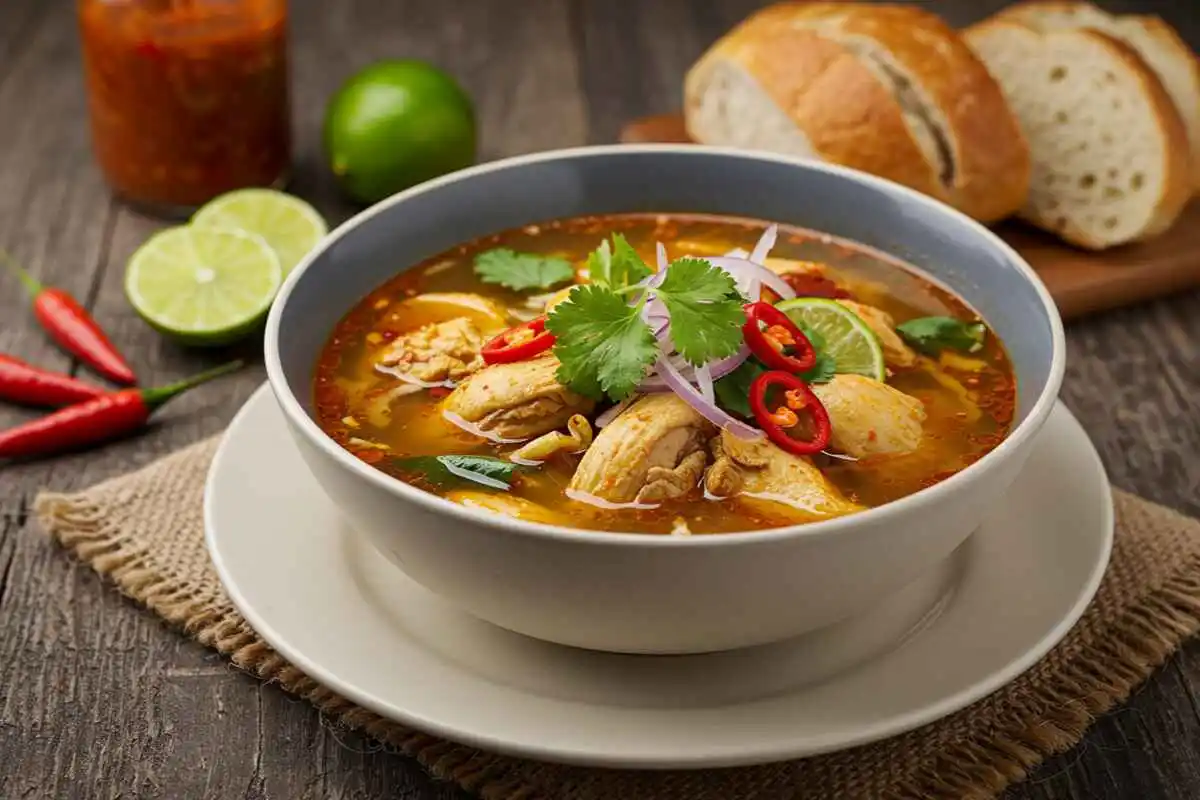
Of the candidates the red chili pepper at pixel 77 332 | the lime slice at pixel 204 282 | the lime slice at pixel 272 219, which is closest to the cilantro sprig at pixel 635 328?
the lime slice at pixel 204 282

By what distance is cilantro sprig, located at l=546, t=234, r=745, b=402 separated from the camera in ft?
8.13

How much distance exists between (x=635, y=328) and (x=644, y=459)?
0.24 metres

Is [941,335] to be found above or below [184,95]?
above

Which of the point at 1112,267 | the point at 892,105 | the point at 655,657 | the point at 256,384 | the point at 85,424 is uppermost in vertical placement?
the point at 655,657

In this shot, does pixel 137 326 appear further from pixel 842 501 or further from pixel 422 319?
pixel 842 501

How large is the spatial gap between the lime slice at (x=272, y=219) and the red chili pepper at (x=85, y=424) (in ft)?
2.19

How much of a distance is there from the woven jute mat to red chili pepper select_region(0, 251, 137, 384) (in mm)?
605

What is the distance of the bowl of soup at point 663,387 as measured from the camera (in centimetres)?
213

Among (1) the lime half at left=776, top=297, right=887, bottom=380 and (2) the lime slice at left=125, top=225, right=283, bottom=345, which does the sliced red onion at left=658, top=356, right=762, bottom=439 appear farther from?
(2) the lime slice at left=125, top=225, right=283, bottom=345

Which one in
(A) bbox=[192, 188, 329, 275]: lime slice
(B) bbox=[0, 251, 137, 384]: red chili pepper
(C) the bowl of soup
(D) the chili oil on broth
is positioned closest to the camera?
(C) the bowl of soup

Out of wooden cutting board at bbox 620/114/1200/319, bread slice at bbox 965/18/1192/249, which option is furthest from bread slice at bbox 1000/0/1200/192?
wooden cutting board at bbox 620/114/1200/319

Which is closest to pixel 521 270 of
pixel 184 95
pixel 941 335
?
pixel 941 335

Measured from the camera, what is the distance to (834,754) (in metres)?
2.42

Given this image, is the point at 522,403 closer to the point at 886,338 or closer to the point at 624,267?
the point at 624,267
